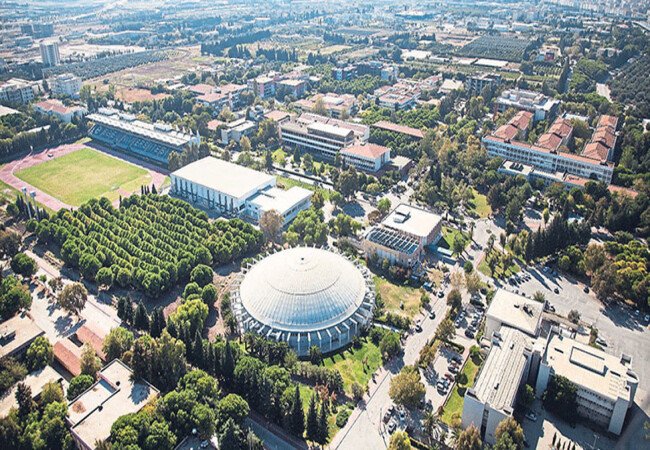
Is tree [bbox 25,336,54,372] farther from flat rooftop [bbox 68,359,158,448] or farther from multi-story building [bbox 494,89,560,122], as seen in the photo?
multi-story building [bbox 494,89,560,122]

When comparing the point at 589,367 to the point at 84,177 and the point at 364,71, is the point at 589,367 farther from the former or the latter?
the point at 364,71

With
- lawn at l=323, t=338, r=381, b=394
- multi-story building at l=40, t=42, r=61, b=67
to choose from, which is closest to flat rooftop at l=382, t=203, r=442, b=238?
lawn at l=323, t=338, r=381, b=394

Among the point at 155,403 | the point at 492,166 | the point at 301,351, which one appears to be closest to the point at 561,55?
the point at 492,166

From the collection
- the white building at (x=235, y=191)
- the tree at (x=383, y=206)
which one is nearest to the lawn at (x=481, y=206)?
the tree at (x=383, y=206)

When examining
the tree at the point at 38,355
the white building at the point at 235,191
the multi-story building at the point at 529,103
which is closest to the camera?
the tree at the point at 38,355

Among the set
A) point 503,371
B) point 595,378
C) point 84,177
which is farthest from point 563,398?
point 84,177

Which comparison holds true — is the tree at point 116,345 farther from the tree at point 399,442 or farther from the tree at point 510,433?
the tree at point 510,433
